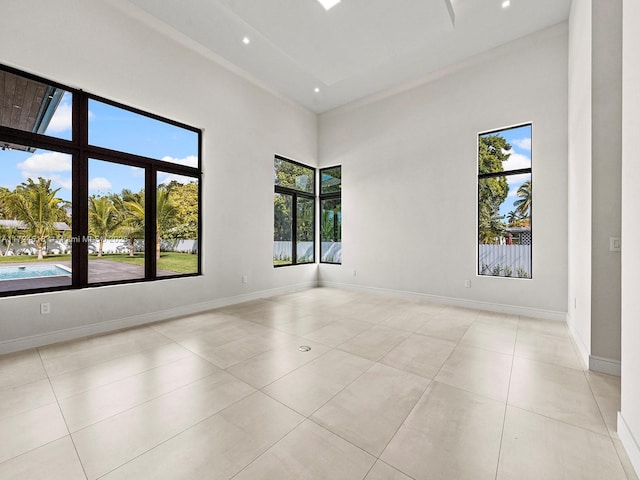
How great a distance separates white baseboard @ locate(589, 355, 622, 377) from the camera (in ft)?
8.16

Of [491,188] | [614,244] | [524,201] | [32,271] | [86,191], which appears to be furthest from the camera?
[491,188]

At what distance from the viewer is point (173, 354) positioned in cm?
290

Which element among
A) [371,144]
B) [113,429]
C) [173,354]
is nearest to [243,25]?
[371,144]

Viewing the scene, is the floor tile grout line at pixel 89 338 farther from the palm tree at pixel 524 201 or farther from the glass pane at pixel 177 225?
the palm tree at pixel 524 201

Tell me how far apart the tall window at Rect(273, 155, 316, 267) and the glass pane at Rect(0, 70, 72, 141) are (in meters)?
3.33

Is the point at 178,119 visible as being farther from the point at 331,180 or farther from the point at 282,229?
the point at 331,180

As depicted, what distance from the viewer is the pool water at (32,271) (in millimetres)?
3027

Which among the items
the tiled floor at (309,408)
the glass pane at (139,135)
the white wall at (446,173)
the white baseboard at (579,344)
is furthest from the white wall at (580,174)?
the glass pane at (139,135)

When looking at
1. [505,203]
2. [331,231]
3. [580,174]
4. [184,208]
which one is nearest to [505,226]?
[505,203]

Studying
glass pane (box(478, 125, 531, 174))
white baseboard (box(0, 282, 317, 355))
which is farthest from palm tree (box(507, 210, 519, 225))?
white baseboard (box(0, 282, 317, 355))

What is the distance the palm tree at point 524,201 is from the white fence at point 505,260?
523mm

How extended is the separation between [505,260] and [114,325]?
5.74 meters

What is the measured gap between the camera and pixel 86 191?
3.50m

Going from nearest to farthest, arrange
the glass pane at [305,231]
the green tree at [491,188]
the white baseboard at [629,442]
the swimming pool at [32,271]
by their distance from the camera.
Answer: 1. the white baseboard at [629,442]
2. the swimming pool at [32,271]
3. the green tree at [491,188]
4. the glass pane at [305,231]
